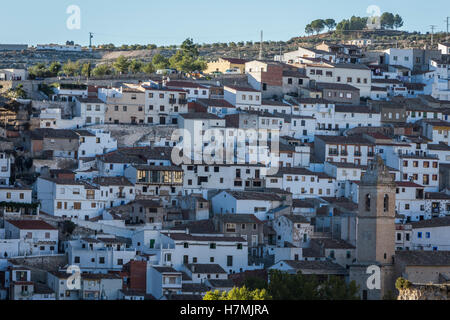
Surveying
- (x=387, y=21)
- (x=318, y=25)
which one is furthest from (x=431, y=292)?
(x=387, y=21)

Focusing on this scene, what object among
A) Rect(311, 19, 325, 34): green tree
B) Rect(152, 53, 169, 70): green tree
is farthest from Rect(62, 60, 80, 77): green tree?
Rect(311, 19, 325, 34): green tree

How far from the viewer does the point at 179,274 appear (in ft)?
145

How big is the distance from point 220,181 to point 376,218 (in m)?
9.67

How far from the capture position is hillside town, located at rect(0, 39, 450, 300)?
4641 centimetres

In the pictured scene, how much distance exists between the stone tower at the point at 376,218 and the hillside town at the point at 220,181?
0.06 metres

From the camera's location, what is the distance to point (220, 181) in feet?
180

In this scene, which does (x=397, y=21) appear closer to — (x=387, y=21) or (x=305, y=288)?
A: (x=387, y=21)

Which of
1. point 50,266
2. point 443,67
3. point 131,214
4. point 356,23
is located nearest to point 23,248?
point 50,266

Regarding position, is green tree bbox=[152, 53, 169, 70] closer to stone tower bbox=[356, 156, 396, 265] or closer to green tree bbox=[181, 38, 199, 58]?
green tree bbox=[181, 38, 199, 58]

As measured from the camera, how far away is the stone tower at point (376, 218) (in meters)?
46.8

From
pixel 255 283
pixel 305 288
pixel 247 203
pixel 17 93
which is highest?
pixel 17 93

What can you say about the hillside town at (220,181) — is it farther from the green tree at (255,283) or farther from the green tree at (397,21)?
the green tree at (397,21)

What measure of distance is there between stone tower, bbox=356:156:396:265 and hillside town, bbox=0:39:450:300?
6 cm

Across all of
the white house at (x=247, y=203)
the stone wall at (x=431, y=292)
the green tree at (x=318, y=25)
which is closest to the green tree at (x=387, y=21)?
the green tree at (x=318, y=25)
